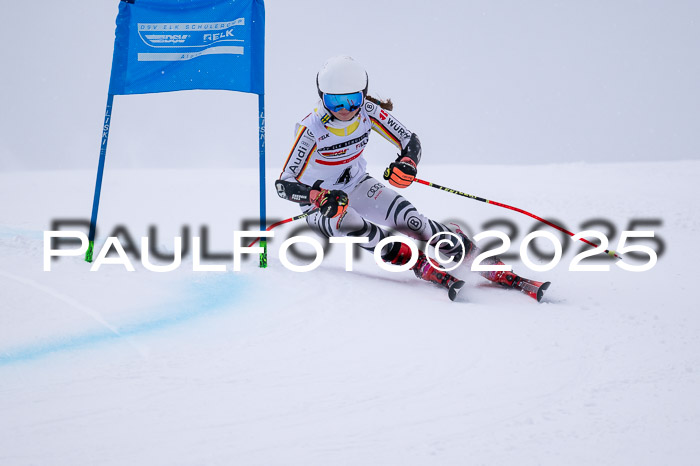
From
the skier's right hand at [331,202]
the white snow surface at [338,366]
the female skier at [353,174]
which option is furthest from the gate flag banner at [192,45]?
the white snow surface at [338,366]

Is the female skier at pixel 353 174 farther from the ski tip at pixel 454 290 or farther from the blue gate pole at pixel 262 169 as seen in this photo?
the blue gate pole at pixel 262 169

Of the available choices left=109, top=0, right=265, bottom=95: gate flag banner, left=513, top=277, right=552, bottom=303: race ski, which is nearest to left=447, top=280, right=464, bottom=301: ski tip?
left=513, top=277, right=552, bottom=303: race ski

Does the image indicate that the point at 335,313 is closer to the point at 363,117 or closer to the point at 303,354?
the point at 303,354

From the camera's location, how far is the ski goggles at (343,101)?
4.46 metres

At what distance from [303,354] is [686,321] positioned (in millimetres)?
2315

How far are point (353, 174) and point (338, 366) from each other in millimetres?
2454

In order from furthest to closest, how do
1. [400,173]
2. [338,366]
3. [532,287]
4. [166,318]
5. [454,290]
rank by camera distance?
[400,173], [532,287], [454,290], [166,318], [338,366]

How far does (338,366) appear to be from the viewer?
2.88 metres

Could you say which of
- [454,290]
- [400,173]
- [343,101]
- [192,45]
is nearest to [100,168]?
[192,45]

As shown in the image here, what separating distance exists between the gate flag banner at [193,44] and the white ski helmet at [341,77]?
2.35 ft

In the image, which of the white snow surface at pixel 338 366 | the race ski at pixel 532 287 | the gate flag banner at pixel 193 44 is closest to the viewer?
the white snow surface at pixel 338 366

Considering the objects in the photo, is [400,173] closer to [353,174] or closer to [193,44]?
[353,174]

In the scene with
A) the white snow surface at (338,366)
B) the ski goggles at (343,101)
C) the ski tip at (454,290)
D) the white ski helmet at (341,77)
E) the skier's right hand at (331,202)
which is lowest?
the white snow surface at (338,366)

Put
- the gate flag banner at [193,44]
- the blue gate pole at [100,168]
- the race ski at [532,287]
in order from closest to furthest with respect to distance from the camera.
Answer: the race ski at [532,287] → the gate flag banner at [193,44] → the blue gate pole at [100,168]
